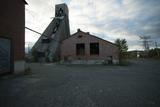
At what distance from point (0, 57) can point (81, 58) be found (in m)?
17.5

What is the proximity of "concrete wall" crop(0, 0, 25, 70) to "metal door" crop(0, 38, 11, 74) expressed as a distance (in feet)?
1.09

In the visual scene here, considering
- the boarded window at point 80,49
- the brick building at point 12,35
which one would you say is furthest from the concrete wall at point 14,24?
the boarded window at point 80,49

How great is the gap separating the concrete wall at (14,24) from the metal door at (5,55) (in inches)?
13.1

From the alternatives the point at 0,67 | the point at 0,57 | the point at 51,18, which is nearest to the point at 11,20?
the point at 0,57

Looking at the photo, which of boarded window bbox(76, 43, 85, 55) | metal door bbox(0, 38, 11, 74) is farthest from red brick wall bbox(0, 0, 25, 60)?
boarded window bbox(76, 43, 85, 55)

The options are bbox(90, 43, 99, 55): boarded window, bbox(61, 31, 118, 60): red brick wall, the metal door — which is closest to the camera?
the metal door

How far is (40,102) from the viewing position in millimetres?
4621

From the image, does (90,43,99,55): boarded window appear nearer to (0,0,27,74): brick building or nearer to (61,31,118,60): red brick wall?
(61,31,118,60): red brick wall

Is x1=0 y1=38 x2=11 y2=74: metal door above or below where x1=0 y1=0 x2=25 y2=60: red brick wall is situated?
below

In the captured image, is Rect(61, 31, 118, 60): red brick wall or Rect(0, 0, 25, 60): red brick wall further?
Rect(61, 31, 118, 60): red brick wall

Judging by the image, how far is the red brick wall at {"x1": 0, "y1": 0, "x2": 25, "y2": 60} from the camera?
9.09 m

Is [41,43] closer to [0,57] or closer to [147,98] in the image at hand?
[0,57]

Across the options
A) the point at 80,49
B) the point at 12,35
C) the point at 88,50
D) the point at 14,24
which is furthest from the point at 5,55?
the point at 80,49

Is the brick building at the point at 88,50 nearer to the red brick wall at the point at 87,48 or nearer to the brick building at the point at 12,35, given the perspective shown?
the red brick wall at the point at 87,48
